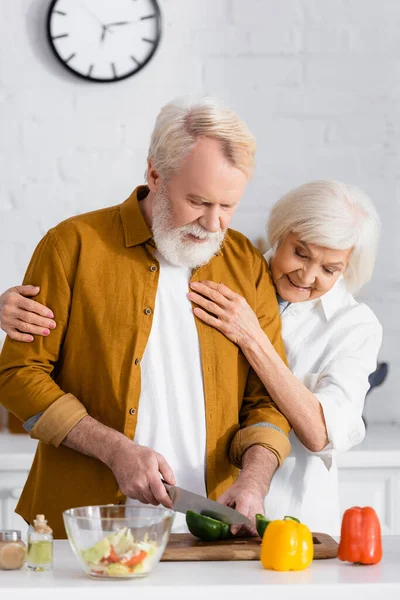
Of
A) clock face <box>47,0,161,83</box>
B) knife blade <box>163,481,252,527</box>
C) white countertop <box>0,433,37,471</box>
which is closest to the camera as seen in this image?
knife blade <box>163,481,252,527</box>

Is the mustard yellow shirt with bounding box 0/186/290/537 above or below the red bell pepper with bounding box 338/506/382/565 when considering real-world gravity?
above

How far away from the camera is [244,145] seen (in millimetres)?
1858

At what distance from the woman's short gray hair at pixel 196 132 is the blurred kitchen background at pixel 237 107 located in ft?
4.70

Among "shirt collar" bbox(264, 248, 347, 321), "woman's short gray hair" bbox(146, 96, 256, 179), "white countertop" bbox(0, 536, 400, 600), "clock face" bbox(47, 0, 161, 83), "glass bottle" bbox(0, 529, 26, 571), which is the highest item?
"clock face" bbox(47, 0, 161, 83)

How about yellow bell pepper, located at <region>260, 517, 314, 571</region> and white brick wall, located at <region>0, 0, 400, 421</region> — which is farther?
white brick wall, located at <region>0, 0, 400, 421</region>

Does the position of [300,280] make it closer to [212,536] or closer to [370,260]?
[370,260]

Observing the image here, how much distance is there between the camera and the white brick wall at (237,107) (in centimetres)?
328

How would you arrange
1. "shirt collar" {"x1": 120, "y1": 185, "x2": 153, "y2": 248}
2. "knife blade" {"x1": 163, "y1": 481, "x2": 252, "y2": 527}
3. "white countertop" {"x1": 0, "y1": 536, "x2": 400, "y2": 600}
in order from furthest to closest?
"shirt collar" {"x1": 120, "y1": 185, "x2": 153, "y2": 248} < "knife blade" {"x1": 163, "y1": 481, "x2": 252, "y2": 527} < "white countertop" {"x1": 0, "y1": 536, "x2": 400, "y2": 600}

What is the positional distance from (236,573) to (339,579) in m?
0.16

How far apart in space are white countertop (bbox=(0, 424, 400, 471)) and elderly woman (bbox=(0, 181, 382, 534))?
2.26ft

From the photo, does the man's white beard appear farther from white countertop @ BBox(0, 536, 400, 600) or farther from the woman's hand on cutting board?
white countertop @ BBox(0, 536, 400, 600)

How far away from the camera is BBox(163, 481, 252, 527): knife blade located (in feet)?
5.48

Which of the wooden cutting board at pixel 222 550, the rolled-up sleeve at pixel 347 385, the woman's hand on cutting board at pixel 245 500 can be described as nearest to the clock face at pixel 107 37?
the rolled-up sleeve at pixel 347 385

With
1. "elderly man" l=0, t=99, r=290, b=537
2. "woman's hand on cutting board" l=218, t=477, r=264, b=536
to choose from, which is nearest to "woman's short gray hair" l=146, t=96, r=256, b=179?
"elderly man" l=0, t=99, r=290, b=537
